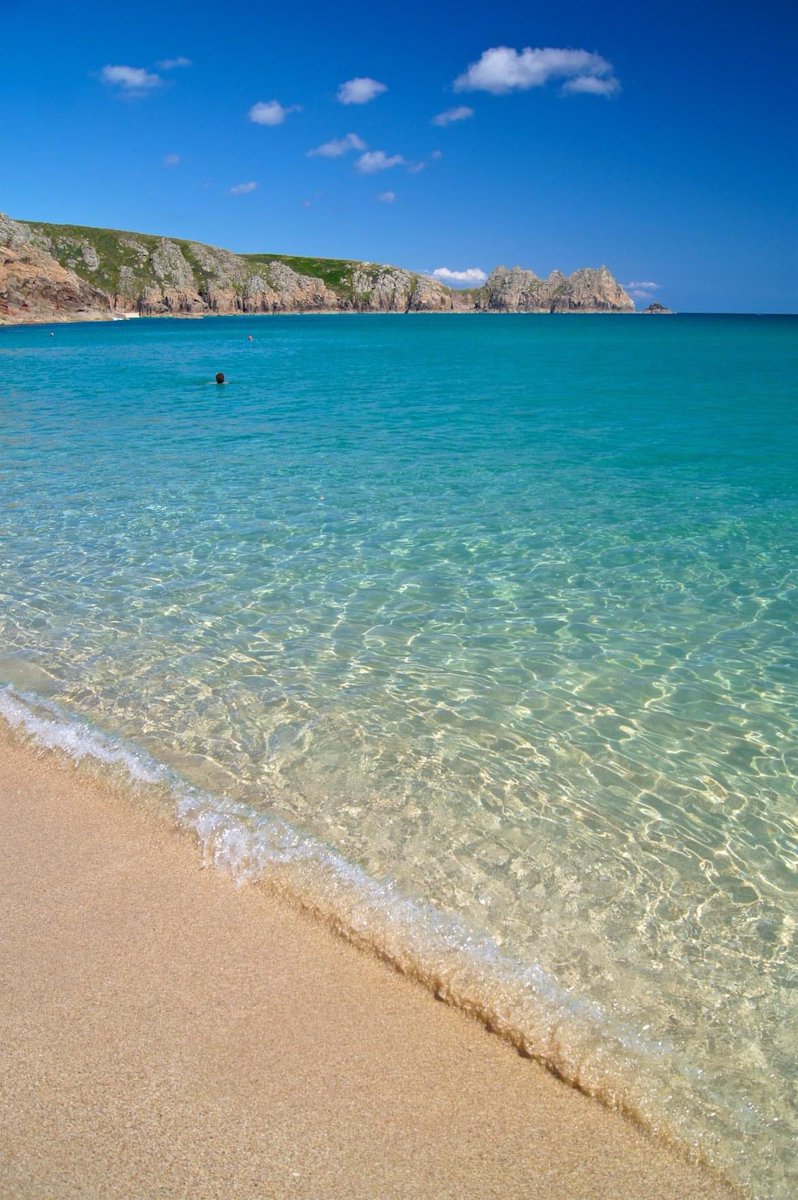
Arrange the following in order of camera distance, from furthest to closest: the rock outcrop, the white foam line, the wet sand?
the rock outcrop < the white foam line < the wet sand

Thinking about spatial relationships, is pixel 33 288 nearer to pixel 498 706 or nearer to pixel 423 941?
pixel 498 706

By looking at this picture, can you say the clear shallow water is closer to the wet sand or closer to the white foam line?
the white foam line

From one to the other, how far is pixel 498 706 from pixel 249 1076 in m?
4.07

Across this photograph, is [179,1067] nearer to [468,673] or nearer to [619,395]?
[468,673]

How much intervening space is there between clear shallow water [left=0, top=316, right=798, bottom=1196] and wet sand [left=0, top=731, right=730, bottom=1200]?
0.87ft

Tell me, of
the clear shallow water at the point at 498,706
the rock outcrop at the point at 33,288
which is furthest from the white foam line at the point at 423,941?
the rock outcrop at the point at 33,288

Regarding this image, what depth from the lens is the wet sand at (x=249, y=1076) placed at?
306 centimetres

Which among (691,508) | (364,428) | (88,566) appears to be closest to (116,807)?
(88,566)

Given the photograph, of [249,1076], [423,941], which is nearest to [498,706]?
[423,941]

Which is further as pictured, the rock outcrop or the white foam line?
the rock outcrop

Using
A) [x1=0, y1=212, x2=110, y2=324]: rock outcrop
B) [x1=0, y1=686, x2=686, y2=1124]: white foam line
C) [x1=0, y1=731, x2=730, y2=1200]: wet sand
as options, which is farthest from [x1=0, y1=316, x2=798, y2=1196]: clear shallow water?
[x1=0, y1=212, x2=110, y2=324]: rock outcrop

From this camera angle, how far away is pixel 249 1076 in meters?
3.46

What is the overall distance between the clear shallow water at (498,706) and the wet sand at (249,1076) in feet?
0.87

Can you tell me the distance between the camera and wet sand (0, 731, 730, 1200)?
3064 mm
